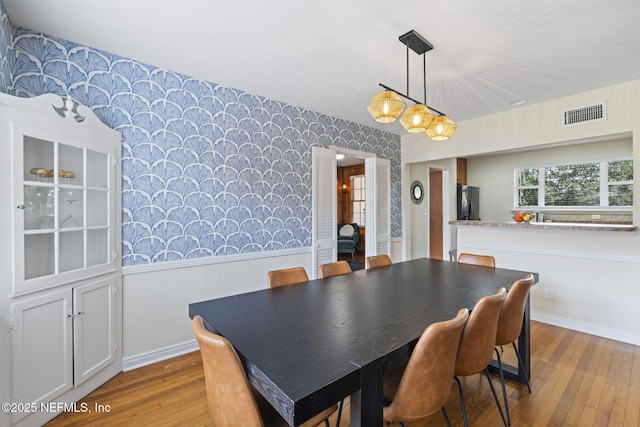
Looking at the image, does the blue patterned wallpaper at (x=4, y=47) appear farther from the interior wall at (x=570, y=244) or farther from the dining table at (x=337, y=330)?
the interior wall at (x=570, y=244)

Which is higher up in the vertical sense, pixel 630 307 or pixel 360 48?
pixel 360 48

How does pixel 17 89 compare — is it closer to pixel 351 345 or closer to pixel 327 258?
pixel 351 345

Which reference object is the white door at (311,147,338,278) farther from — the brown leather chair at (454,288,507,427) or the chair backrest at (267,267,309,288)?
the brown leather chair at (454,288,507,427)

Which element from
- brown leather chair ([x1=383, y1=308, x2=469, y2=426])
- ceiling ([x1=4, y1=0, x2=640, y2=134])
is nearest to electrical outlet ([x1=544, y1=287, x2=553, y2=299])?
ceiling ([x1=4, y1=0, x2=640, y2=134])

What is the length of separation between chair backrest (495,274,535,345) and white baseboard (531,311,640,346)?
81.7 inches

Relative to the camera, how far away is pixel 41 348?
1.79 meters

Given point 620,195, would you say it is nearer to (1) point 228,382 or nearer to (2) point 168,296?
(1) point 228,382

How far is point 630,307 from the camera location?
2887 millimetres

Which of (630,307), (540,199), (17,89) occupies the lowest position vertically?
(630,307)

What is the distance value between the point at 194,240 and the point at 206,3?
1.91 meters

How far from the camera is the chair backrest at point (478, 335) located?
4.67ft

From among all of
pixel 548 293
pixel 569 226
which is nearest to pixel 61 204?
pixel 569 226

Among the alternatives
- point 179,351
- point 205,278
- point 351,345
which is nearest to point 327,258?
point 205,278

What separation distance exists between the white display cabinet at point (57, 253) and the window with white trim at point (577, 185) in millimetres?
6575
